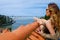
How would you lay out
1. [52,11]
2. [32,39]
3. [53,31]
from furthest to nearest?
[53,31] → [52,11] → [32,39]

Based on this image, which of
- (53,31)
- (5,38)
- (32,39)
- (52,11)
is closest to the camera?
(5,38)

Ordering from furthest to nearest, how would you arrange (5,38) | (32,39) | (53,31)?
1. (53,31)
2. (32,39)
3. (5,38)

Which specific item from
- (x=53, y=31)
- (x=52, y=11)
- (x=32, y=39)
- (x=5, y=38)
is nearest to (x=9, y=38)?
(x=5, y=38)

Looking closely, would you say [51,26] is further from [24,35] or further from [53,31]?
[24,35]

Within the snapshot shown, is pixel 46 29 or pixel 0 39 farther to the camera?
pixel 46 29

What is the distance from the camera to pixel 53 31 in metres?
1.54

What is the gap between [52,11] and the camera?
1.30 metres

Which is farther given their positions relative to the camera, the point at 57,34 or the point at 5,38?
the point at 57,34

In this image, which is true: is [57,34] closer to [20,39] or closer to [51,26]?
[51,26]

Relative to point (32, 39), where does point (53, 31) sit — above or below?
below

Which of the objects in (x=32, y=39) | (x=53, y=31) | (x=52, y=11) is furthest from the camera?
(x=53, y=31)

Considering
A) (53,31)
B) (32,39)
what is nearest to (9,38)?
(32,39)

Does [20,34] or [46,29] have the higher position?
[20,34]

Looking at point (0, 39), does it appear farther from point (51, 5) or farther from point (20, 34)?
point (51, 5)
